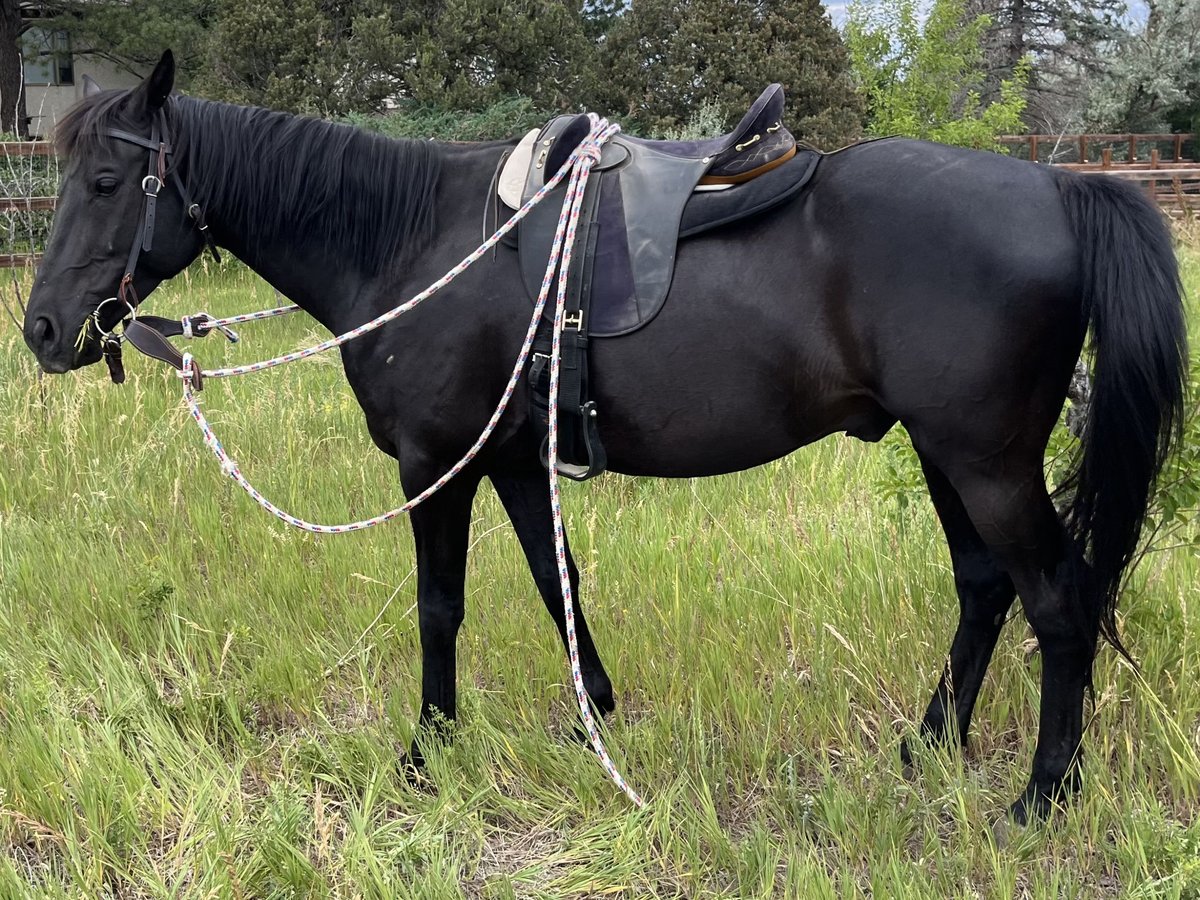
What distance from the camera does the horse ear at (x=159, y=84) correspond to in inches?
95.7

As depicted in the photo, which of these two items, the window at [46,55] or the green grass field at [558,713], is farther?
the window at [46,55]

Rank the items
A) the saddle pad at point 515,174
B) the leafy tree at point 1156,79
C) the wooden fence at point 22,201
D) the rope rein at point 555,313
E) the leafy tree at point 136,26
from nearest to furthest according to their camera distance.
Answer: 1. the rope rein at point 555,313
2. the saddle pad at point 515,174
3. the wooden fence at point 22,201
4. the leafy tree at point 136,26
5. the leafy tree at point 1156,79

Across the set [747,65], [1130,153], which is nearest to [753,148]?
[747,65]

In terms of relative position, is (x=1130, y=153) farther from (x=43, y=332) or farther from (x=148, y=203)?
(x=43, y=332)

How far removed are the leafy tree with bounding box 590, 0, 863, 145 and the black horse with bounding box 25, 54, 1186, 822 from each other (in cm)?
1068

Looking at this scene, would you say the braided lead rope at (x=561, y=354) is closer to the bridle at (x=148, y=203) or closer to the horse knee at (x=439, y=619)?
the horse knee at (x=439, y=619)

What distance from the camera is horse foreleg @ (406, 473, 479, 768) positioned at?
2.72 m

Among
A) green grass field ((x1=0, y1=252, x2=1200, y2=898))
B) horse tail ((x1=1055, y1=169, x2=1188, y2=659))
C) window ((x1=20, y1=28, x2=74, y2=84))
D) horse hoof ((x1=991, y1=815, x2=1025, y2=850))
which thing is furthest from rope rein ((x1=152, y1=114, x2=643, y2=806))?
window ((x1=20, y1=28, x2=74, y2=84))

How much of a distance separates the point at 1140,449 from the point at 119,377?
Answer: 2724 mm

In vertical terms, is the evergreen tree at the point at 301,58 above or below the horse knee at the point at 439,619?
above

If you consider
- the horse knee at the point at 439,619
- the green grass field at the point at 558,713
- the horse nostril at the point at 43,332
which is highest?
the horse nostril at the point at 43,332

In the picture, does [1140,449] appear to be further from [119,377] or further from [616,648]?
[119,377]

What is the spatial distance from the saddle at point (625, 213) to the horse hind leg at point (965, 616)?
2.84ft

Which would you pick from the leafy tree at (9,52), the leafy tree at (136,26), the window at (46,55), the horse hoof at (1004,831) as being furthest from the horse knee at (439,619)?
the leafy tree at (9,52)
